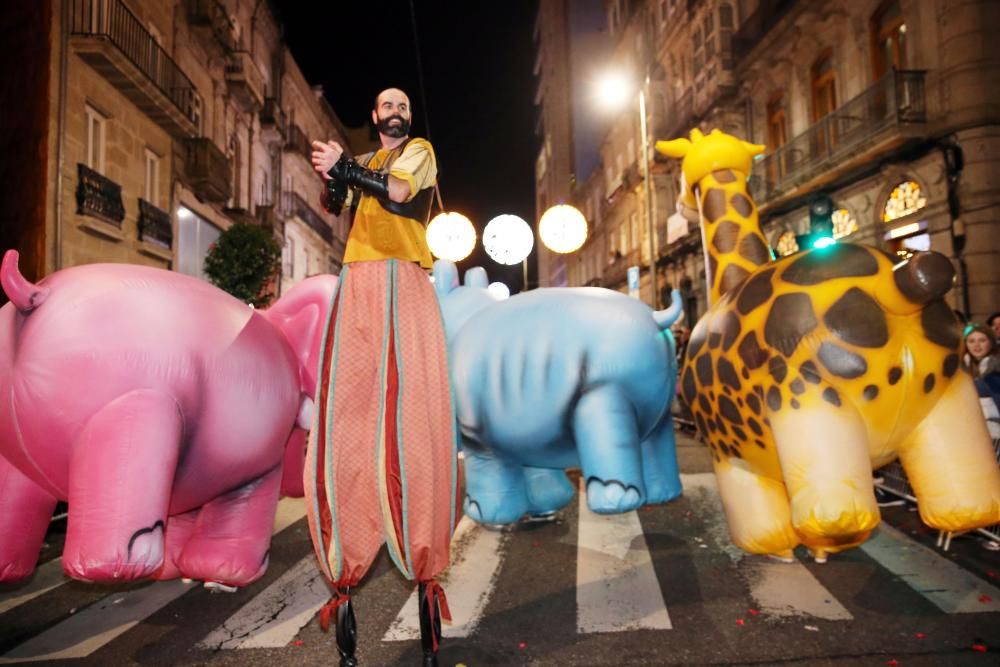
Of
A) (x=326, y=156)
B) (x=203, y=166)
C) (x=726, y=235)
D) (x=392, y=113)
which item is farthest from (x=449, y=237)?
(x=203, y=166)

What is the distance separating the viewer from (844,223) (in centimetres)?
1401

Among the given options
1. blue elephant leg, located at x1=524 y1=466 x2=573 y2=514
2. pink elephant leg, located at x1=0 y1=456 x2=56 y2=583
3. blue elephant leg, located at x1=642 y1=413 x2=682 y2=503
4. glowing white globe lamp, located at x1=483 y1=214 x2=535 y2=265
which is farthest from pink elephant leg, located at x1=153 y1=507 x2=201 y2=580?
glowing white globe lamp, located at x1=483 y1=214 x2=535 y2=265

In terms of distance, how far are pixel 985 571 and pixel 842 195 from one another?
39.0 feet

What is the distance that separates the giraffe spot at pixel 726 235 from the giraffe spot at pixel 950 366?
4.15 feet

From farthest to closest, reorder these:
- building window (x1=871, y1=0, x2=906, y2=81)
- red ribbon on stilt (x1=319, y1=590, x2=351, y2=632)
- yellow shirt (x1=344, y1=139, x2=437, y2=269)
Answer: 1. building window (x1=871, y1=0, x2=906, y2=81)
2. yellow shirt (x1=344, y1=139, x2=437, y2=269)
3. red ribbon on stilt (x1=319, y1=590, x2=351, y2=632)

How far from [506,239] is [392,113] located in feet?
20.4

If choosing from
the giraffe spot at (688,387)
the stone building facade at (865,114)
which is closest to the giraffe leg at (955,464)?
the giraffe spot at (688,387)

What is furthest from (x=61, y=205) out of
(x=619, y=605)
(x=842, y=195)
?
(x=842, y=195)

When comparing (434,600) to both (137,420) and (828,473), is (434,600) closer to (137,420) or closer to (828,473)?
(137,420)

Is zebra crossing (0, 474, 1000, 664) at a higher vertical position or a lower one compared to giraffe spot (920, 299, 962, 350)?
lower

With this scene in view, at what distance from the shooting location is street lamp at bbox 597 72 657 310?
45.0 ft

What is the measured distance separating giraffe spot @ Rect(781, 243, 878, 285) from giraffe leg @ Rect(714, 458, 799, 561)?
3.01 ft

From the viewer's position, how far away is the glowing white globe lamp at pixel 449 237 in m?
7.35

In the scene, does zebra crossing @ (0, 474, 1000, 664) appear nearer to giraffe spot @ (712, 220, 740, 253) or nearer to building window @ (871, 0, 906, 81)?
giraffe spot @ (712, 220, 740, 253)
